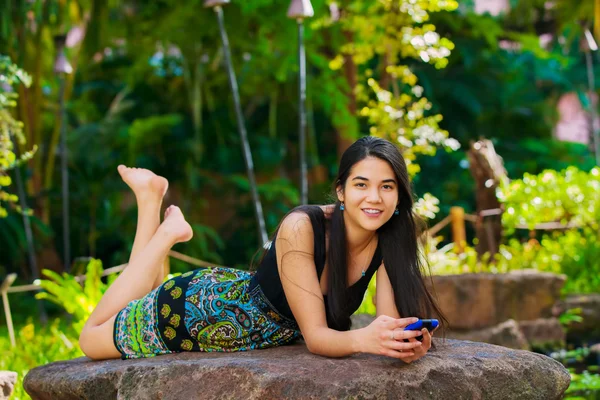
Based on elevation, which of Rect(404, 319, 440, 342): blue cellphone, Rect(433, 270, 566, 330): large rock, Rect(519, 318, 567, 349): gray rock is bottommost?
Rect(519, 318, 567, 349): gray rock

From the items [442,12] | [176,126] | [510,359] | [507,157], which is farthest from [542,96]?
[510,359]

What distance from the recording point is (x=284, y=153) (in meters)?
13.0

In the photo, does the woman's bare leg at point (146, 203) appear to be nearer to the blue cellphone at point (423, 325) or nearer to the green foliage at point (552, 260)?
the blue cellphone at point (423, 325)

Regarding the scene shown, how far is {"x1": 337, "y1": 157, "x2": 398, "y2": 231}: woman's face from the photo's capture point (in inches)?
105

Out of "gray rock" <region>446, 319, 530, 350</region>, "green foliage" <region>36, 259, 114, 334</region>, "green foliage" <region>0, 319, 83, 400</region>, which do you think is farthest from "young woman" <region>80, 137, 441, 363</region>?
"gray rock" <region>446, 319, 530, 350</region>

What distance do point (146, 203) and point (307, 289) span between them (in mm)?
1050

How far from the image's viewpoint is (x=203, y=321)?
9.61 feet

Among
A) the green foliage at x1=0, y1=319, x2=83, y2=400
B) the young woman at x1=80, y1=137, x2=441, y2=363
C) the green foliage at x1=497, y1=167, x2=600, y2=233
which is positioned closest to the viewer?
the young woman at x1=80, y1=137, x2=441, y2=363

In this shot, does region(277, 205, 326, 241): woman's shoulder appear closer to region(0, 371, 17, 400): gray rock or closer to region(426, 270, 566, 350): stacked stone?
region(0, 371, 17, 400): gray rock

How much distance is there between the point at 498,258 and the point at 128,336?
5.25 meters

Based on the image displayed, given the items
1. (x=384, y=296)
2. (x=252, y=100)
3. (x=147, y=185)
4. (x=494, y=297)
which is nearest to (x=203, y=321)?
(x=384, y=296)

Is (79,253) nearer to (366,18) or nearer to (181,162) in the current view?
(181,162)

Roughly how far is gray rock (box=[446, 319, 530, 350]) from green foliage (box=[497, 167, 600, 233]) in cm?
191

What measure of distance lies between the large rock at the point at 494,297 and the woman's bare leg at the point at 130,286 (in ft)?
9.53
